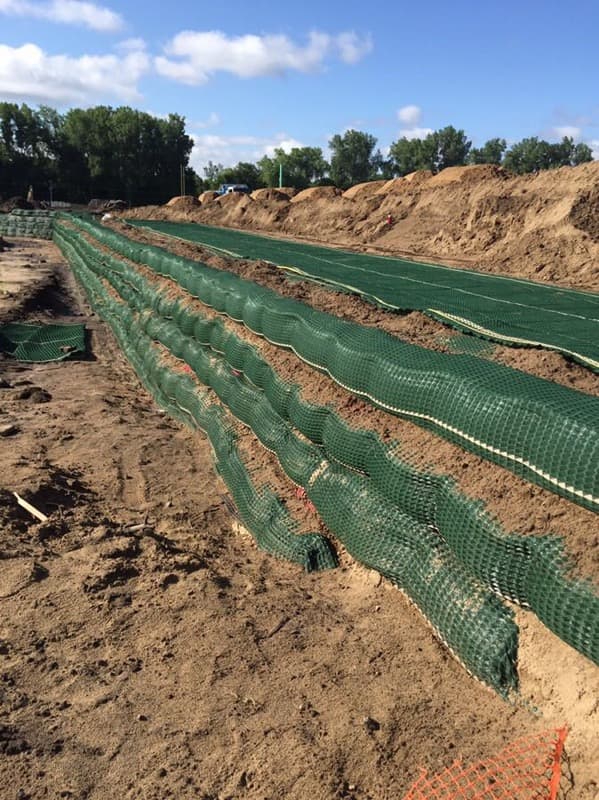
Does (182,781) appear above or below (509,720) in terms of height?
below

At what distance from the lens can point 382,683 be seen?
2932 millimetres

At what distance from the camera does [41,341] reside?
12.1 m

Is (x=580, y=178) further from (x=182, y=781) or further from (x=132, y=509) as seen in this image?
(x=182, y=781)

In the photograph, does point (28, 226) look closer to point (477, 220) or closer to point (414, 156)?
point (477, 220)

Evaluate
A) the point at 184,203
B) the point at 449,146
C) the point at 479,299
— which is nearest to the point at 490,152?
the point at 449,146

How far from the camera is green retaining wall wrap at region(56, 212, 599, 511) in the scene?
269 cm

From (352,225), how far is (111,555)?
2411cm

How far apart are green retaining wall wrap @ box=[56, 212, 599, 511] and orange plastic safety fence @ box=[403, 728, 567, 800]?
3.05ft

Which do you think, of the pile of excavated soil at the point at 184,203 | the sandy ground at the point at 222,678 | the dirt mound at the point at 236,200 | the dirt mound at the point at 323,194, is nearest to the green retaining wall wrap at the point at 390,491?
the sandy ground at the point at 222,678

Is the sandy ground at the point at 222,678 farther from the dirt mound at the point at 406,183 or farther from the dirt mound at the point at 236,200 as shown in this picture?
the dirt mound at the point at 236,200

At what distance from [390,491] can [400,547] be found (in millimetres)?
332

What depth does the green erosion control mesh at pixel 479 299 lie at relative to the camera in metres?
6.14

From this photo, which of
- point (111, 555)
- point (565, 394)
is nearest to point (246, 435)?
point (111, 555)

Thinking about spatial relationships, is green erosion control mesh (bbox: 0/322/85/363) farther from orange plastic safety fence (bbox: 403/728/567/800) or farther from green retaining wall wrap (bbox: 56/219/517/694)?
orange plastic safety fence (bbox: 403/728/567/800)
